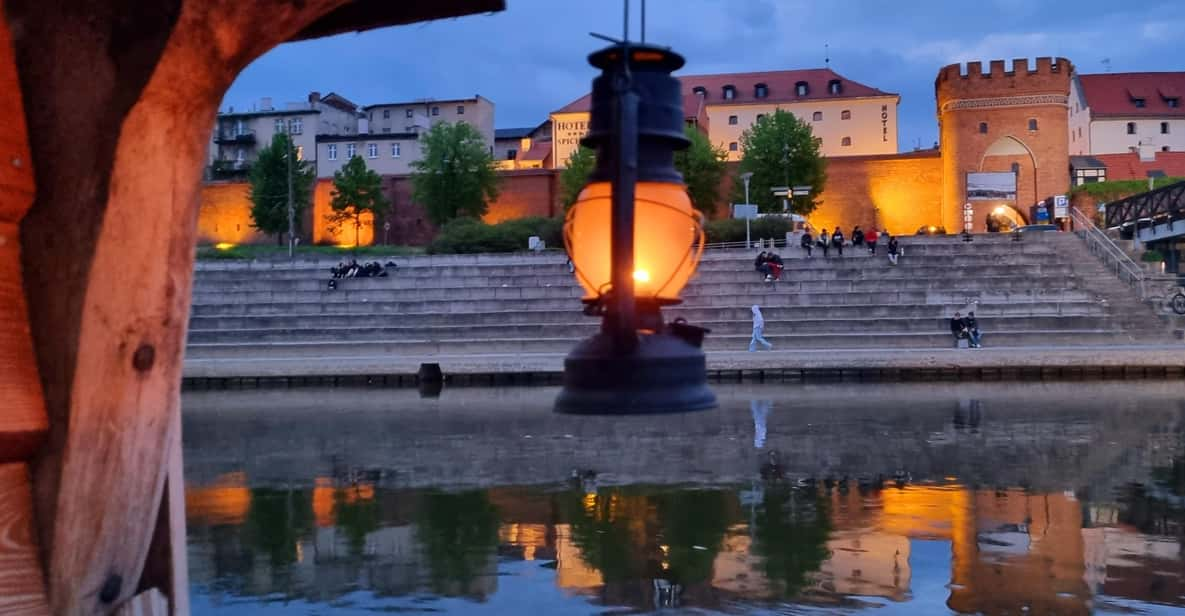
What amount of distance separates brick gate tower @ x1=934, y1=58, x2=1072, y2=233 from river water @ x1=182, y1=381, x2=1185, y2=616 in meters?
44.5

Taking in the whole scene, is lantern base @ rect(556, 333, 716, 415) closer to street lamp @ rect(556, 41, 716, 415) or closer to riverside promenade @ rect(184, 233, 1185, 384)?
street lamp @ rect(556, 41, 716, 415)

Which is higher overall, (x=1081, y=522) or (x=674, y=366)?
(x=674, y=366)

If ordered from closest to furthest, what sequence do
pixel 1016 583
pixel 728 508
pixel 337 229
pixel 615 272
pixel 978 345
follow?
pixel 615 272, pixel 1016 583, pixel 728 508, pixel 978 345, pixel 337 229

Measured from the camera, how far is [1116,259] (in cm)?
3209

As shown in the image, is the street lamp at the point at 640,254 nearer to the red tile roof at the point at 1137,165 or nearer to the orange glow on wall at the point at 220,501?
the orange glow on wall at the point at 220,501

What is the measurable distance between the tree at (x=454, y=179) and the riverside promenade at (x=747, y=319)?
2414cm

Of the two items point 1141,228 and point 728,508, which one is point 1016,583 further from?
point 1141,228

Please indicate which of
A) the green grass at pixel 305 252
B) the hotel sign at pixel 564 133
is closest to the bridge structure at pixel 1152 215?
the green grass at pixel 305 252

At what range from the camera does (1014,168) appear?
5906 cm

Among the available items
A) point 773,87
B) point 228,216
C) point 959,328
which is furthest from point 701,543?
point 773,87

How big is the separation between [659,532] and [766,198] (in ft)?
174

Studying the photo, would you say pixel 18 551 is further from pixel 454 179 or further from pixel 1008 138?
pixel 1008 138

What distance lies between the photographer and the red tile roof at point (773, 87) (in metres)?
77.8

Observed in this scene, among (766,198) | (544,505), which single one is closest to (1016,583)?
(544,505)
